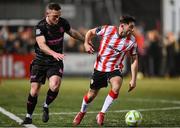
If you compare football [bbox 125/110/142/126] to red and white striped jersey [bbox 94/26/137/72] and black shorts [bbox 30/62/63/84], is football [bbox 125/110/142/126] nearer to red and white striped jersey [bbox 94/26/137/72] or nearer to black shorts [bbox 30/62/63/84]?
red and white striped jersey [bbox 94/26/137/72]

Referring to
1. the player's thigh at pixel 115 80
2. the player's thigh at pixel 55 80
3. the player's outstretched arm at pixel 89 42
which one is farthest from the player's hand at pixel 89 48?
the player's thigh at pixel 55 80

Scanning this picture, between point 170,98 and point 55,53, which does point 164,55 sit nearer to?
point 170,98

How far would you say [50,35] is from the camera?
38.5ft

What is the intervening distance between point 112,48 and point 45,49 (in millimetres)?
1387

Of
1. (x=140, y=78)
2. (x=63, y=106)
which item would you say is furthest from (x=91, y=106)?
(x=140, y=78)

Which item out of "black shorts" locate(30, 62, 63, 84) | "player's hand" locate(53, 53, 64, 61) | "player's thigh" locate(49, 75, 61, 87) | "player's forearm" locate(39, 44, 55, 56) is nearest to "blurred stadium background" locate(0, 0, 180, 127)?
"black shorts" locate(30, 62, 63, 84)

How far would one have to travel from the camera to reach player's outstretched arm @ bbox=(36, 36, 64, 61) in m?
11.1

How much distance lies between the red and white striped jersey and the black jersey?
2.29ft

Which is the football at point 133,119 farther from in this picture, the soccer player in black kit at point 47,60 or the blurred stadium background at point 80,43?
the blurred stadium background at point 80,43

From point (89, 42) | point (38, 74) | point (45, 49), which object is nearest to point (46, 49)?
point (45, 49)

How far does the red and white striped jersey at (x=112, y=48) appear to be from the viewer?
12.0 meters

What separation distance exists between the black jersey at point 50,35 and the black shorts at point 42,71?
0.09m

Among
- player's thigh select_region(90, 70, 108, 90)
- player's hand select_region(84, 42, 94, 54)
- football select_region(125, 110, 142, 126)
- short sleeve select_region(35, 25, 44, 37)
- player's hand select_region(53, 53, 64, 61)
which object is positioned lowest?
football select_region(125, 110, 142, 126)

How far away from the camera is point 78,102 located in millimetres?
17125
